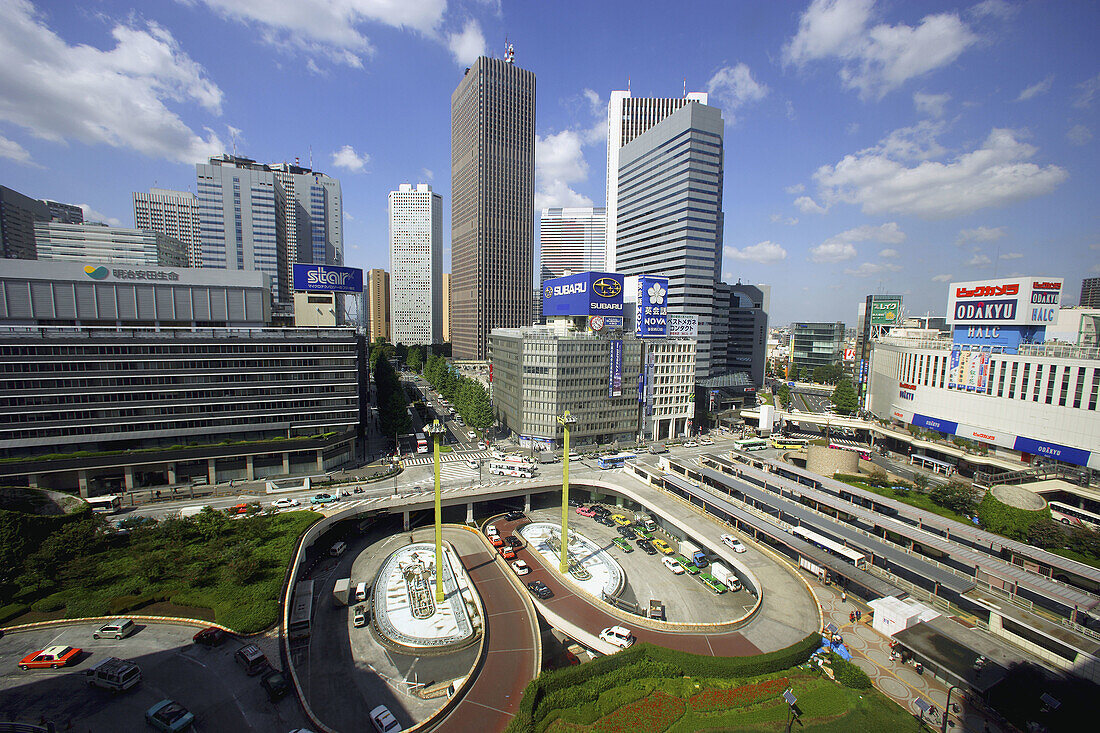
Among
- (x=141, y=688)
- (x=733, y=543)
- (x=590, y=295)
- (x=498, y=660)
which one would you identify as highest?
(x=590, y=295)

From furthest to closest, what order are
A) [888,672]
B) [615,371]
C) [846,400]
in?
[846,400]
[615,371]
[888,672]

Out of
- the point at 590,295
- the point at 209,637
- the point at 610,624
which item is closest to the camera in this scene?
the point at 209,637

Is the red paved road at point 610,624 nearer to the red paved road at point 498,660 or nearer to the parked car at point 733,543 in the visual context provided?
the red paved road at point 498,660

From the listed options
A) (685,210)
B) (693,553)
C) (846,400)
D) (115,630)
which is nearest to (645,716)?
(693,553)

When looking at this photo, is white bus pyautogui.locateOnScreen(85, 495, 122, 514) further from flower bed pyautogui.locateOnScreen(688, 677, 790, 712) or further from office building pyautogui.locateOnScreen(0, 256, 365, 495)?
flower bed pyautogui.locateOnScreen(688, 677, 790, 712)

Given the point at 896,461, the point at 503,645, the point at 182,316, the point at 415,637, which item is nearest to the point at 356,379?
the point at 182,316

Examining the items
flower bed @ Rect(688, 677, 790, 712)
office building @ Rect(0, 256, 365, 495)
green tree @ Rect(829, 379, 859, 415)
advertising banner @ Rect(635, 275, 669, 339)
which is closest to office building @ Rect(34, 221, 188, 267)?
office building @ Rect(0, 256, 365, 495)

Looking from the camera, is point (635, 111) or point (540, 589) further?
point (635, 111)

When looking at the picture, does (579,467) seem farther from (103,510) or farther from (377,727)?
(103,510)

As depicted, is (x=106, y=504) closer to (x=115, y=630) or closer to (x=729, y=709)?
(x=115, y=630)
